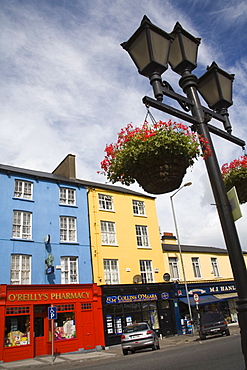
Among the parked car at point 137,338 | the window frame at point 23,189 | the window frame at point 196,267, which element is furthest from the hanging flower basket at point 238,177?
the window frame at point 196,267

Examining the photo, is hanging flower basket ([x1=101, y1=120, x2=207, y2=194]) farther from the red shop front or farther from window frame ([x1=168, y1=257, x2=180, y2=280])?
window frame ([x1=168, y1=257, x2=180, y2=280])

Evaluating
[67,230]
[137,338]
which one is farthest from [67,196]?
[137,338]

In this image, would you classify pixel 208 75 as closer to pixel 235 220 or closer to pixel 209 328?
pixel 235 220

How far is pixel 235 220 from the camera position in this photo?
345 cm

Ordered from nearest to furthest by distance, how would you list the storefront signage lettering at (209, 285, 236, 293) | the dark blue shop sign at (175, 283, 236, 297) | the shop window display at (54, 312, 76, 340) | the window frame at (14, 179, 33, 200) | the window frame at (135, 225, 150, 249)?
1. the shop window display at (54, 312, 76, 340)
2. the window frame at (14, 179, 33, 200)
3. the window frame at (135, 225, 150, 249)
4. the dark blue shop sign at (175, 283, 236, 297)
5. the storefront signage lettering at (209, 285, 236, 293)

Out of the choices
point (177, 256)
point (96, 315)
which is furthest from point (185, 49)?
point (177, 256)

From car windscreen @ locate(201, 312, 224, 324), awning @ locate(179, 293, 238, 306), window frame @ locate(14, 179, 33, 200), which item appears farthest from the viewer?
awning @ locate(179, 293, 238, 306)

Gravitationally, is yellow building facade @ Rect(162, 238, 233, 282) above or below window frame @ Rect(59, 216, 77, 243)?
below

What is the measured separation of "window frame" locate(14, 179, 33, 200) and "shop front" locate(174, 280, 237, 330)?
14.8 meters

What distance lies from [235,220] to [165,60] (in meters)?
2.21

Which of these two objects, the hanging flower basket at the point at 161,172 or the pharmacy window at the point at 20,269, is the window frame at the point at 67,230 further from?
the hanging flower basket at the point at 161,172

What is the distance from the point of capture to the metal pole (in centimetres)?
300

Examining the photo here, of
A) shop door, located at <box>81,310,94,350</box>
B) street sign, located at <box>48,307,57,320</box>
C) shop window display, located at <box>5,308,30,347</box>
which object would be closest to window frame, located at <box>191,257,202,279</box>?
shop door, located at <box>81,310,94,350</box>

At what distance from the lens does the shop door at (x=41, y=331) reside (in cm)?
1958
